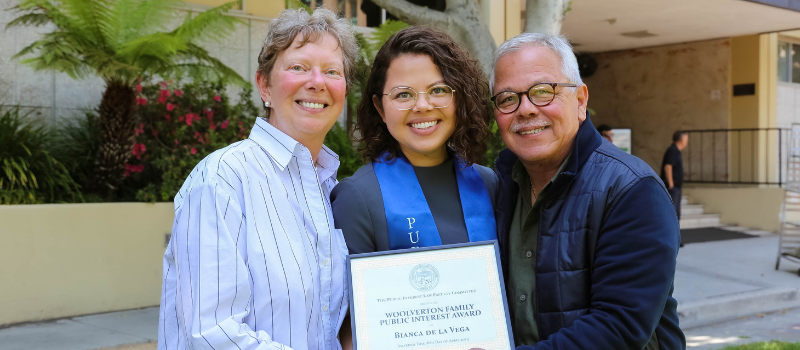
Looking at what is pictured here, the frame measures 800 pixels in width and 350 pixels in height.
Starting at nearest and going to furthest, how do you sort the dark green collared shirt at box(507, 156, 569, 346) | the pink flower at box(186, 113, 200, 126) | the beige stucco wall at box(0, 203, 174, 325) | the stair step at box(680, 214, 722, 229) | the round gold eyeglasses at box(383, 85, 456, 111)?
the dark green collared shirt at box(507, 156, 569, 346), the round gold eyeglasses at box(383, 85, 456, 111), the beige stucco wall at box(0, 203, 174, 325), the pink flower at box(186, 113, 200, 126), the stair step at box(680, 214, 722, 229)

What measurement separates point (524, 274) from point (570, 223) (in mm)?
259

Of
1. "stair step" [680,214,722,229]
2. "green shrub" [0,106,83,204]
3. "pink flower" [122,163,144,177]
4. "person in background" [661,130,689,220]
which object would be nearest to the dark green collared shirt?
"green shrub" [0,106,83,204]

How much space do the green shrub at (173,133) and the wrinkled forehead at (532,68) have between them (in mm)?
5303

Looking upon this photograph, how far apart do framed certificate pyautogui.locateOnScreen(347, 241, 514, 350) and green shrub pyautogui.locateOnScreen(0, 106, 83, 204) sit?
535 cm

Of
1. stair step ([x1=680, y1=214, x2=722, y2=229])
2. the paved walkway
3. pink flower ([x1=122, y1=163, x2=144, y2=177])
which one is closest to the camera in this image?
the paved walkway

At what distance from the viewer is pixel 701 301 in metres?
7.48

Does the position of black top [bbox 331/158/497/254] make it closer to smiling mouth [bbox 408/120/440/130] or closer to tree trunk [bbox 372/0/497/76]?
smiling mouth [bbox 408/120/440/130]

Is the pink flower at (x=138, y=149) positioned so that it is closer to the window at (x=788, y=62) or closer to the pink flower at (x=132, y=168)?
the pink flower at (x=132, y=168)

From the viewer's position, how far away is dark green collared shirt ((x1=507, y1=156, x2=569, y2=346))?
2197 millimetres

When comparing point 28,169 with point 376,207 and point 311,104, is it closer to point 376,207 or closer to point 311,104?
point 311,104

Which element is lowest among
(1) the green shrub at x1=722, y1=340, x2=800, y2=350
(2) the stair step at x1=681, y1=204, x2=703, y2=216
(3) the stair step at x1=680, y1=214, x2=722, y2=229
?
(1) the green shrub at x1=722, y1=340, x2=800, y2=350

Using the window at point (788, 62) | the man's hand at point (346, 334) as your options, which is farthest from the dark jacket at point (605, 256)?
the window at point (788, 62)

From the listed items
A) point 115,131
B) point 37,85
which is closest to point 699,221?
point 115,131

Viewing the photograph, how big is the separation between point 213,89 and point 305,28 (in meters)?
5.85
